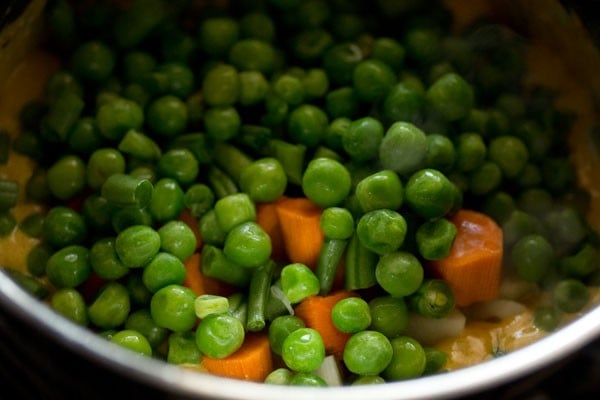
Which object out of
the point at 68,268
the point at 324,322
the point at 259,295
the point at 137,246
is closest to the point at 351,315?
the point at 324,322

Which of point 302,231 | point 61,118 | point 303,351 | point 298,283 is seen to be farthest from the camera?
point 61,118

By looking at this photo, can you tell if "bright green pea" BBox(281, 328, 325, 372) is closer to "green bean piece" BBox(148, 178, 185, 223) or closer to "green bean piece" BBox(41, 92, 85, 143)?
"green bean piece" BBox(148, 178, 185, 223)

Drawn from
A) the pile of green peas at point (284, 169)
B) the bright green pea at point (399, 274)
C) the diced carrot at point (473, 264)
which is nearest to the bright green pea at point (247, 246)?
the pile of green peas at point (284, 169)

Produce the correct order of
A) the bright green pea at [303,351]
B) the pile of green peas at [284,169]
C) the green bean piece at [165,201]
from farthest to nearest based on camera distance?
the green bean piece at [165,201], the pile of green peas at [284,169], the bright green pea at [303,351]

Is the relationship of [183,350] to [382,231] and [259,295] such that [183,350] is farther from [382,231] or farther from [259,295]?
[382,231]

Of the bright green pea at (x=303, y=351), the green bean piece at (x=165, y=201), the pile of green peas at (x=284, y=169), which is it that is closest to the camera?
the bright green pea at (x=303, y=351)

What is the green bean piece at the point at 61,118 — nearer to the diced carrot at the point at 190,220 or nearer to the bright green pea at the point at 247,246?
the diced carrot at the point at 190,220

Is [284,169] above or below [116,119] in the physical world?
below
